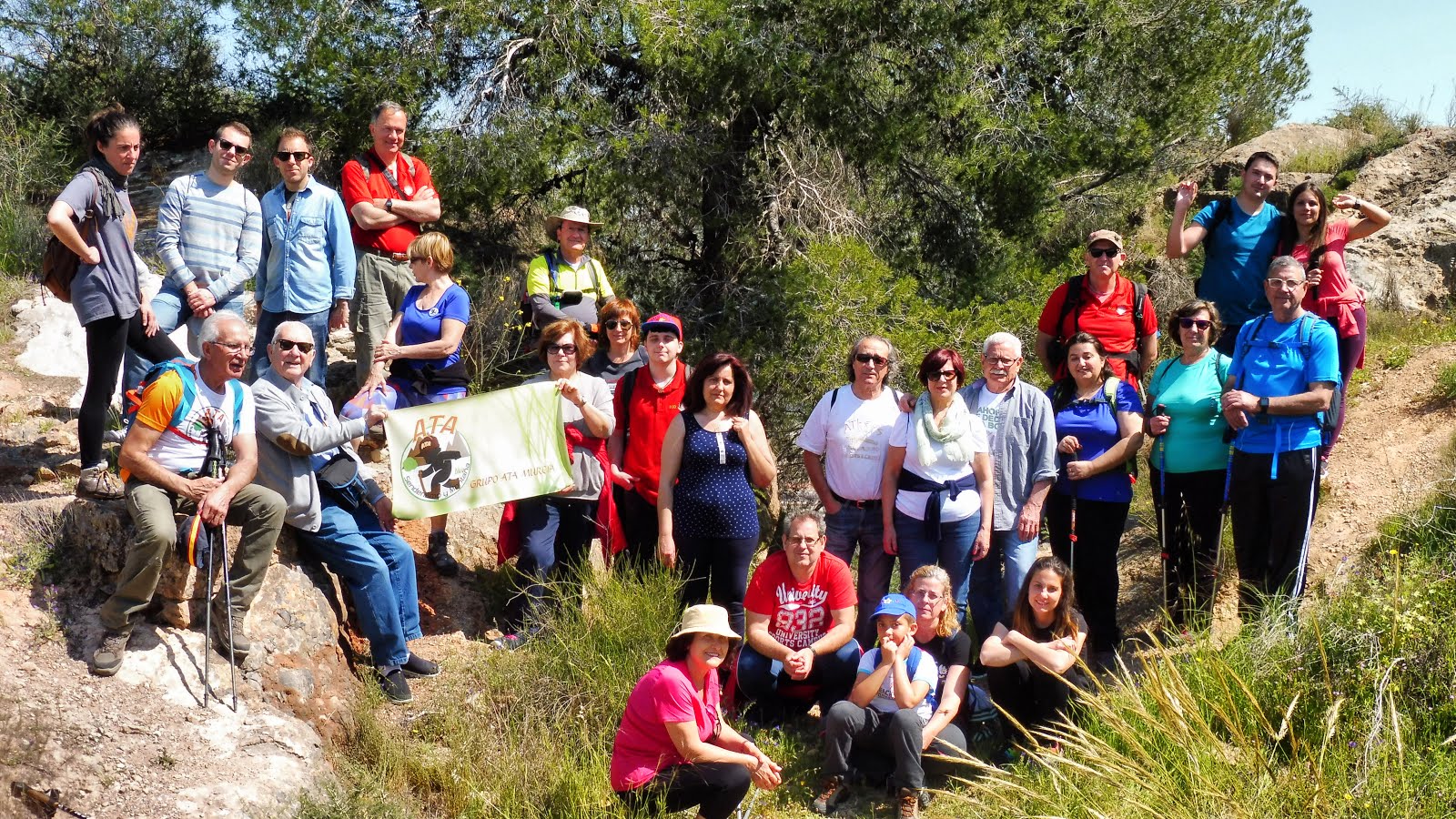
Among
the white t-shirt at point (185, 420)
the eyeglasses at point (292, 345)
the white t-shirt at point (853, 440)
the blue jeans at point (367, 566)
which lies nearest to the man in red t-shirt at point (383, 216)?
the eyeglasses at point (292, 345)

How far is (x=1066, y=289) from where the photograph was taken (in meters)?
6.80

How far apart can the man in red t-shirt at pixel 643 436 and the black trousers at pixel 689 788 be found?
168 cm

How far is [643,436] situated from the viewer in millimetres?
6473

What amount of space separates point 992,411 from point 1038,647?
1.34 m

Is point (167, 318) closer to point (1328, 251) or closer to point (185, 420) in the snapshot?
point (185, 420)

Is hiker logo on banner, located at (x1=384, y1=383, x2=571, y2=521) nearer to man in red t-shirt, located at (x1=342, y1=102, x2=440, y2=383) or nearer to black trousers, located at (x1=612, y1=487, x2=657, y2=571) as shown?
black trousers, located at (x1=612, y1=487, x2=657, y2=571)

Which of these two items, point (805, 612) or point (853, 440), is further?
point (853, 440)

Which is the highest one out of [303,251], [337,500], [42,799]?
[303,251]

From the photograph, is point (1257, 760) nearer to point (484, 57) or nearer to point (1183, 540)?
point (1183, 540)

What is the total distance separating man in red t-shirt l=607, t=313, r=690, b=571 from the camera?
6.45 meters

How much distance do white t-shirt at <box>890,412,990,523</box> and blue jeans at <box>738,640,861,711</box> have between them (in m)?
0.79

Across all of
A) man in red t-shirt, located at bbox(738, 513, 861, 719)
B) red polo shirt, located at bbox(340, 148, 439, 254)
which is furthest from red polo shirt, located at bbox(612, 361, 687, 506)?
red polo shirt, located at bbox(340, 148, 439, 254)

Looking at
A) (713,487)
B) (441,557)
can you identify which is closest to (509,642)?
(441,557)

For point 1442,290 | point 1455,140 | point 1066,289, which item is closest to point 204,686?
point 1066,289
